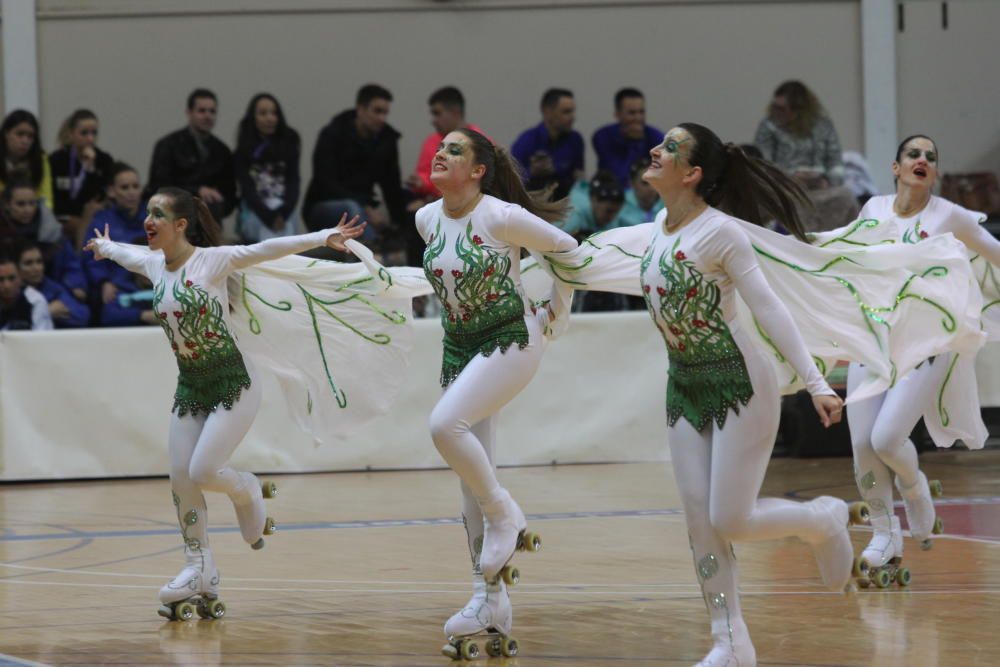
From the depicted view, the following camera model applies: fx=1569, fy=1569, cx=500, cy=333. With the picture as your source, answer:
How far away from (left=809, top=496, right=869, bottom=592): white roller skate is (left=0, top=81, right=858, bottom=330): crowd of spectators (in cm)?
724

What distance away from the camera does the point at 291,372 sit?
7.62m

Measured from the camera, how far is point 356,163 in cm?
1323

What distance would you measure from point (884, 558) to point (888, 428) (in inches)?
23.8

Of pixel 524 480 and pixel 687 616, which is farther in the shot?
pixel 524 480

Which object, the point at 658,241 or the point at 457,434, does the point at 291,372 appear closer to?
the point at 457,434

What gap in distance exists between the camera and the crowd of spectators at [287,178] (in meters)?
12.5

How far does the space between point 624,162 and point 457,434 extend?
8129mm

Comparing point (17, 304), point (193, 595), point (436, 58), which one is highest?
point (436, 58)

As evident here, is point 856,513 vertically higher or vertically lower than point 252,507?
higher

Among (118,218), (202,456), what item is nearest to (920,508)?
(202,456)

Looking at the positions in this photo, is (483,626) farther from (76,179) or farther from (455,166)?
(76,179)

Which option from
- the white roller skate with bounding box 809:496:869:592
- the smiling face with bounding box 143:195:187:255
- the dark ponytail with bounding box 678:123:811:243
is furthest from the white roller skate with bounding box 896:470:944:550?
the smiling face with bounding box 143:195:187:255

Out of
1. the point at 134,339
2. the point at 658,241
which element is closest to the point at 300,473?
the point at 134,339

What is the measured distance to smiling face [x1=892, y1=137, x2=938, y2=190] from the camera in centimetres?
748
